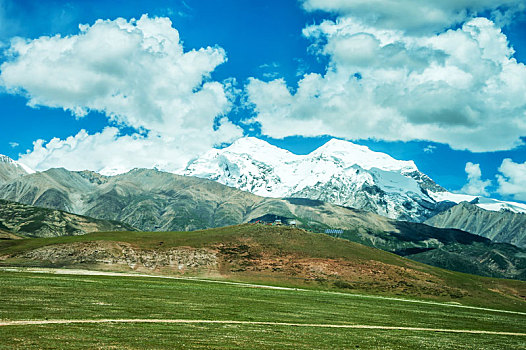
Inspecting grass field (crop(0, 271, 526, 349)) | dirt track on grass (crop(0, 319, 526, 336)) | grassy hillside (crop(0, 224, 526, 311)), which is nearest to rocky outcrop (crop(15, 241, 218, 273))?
grassy hillside (crop(0, 224, 526, 311))

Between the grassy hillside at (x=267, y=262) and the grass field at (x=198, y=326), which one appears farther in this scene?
the grassy hillside at (x=267, y=262)

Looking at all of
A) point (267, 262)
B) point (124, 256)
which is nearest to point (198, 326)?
point (124, 256)

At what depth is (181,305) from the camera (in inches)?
2153

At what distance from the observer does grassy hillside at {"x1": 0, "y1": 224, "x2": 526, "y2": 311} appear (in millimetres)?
129375

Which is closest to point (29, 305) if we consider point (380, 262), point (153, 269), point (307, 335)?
point (307, 335)

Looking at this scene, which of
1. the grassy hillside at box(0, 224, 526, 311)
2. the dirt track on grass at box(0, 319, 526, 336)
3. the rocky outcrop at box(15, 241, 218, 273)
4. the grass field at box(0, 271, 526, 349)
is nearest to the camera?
the grass field at box(0, 271, 526, 349)

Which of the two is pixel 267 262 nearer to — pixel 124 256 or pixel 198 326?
pixel 124 256

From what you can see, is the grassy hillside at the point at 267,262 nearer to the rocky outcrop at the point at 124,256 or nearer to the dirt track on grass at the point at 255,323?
the rocky outcrop at the point at 124,256

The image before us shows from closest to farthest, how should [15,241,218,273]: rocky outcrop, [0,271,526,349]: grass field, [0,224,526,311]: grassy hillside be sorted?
[0,271,526,349]: grass field
[0,224,526,311]: grassy hillside
[15,241,218,273]: rocky outcrop

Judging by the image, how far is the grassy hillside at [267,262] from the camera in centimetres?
12938

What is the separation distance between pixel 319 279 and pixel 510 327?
240 feet

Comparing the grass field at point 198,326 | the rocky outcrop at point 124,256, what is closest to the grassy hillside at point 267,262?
the rocky outcrop at point 124,256

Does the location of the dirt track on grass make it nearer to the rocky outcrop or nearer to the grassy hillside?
the grassy hillside

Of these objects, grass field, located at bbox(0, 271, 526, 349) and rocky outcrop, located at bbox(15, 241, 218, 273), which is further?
rocky outcrop, located at bbox(15, 241, 218, 273)
